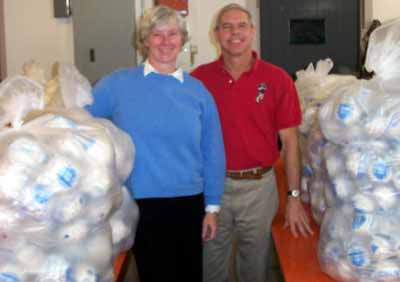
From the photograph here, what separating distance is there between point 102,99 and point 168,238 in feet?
1.67

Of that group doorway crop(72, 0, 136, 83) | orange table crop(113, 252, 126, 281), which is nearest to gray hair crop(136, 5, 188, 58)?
orange table crop(113, 252, 126, 281)

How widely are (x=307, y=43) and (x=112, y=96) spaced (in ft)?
8.68

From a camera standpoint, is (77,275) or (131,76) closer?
(77,275)

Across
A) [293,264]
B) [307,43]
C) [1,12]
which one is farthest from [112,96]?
[307,43]

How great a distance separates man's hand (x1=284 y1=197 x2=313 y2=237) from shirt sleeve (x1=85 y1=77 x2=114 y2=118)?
78cm

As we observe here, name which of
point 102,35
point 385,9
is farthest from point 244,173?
point 385,9

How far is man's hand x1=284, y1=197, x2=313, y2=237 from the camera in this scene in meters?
1.72

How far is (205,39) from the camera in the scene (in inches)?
137

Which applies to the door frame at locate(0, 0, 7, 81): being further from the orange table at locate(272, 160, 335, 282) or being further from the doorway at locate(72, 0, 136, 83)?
the orange table at locate(272, 160, 335, 282)

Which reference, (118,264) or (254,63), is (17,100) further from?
(254,63)

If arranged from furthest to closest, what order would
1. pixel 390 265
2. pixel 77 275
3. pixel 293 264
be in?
pixel 293 264
pixel 390 265
pixel 77 275

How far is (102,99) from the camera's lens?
156cm

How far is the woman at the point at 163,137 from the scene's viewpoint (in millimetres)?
1528

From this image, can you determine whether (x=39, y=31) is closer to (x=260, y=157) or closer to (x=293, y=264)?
(x=260, y=157)
